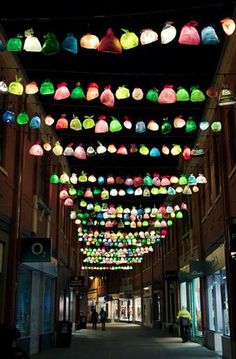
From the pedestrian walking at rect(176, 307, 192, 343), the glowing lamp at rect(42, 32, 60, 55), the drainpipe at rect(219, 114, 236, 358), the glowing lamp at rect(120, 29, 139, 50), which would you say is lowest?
the pedestrian walking at rect(176, 307, 192, 343)

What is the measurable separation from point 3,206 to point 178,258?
784 inches

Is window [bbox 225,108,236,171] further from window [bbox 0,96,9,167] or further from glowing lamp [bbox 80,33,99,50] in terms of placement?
glowing lamp [bbox 80,33,99,50]

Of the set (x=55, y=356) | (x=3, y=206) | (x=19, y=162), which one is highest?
(x=19, y=162)

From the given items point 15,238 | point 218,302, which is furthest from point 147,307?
point 15,238

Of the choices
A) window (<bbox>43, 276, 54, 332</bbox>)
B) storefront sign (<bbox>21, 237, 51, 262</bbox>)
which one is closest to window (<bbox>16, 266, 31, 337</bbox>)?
storefront sign (<bbox>21, 237, 51, 262</bbox>)

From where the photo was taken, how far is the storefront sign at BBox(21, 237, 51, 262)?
16625 millimetres

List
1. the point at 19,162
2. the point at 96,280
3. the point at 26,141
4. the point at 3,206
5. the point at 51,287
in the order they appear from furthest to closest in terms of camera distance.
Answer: the point at 96,280 < the point at 51,287 < the point at 26,141 < the point at 19,162 < the point at 3,206

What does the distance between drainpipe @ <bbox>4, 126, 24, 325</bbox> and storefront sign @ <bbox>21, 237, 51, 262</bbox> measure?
0.25 m

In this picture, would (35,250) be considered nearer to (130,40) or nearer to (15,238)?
(15,238)

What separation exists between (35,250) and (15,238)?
928 millimetres

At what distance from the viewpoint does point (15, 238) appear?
53.0 feet

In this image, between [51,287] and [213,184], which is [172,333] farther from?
[213,184]

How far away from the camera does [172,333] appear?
35.4 m

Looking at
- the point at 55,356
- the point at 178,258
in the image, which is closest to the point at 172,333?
the point at 178,258
